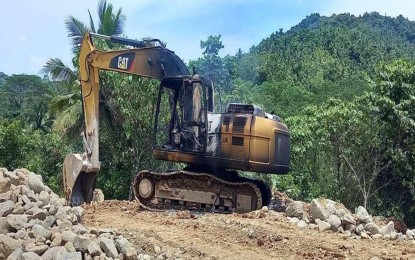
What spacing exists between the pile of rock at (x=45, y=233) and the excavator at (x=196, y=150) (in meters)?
2.06

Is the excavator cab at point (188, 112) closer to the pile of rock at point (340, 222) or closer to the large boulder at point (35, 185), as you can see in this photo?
the pile of rock at point (340, 222)

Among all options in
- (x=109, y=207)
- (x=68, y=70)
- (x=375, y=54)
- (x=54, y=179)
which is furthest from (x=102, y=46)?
(x=375, y=54)

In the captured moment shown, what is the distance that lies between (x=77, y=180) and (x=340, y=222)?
5211 mm

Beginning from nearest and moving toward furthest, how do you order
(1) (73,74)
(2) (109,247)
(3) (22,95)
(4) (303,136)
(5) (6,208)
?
(2) (109,247)
(5) (6,208)
(4) (303,136)
(1) (73,74)
(3) (22,95)

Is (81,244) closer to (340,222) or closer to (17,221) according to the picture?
(17,221)

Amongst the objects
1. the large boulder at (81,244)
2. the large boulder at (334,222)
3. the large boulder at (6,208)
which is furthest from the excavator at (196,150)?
the large boulder at (81,244)

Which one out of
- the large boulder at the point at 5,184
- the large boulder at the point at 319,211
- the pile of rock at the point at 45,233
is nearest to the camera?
the pile of rock at the point at 45,233

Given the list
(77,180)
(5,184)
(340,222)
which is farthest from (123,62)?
(340,222)

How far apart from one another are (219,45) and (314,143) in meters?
7.77

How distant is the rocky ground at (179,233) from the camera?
844cm

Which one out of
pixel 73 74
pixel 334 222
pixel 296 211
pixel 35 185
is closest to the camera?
pixel 334 222

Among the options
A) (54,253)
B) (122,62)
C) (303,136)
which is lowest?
(54,253)

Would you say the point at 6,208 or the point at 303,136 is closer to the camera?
the point at 6,208

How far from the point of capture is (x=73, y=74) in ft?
69.1
